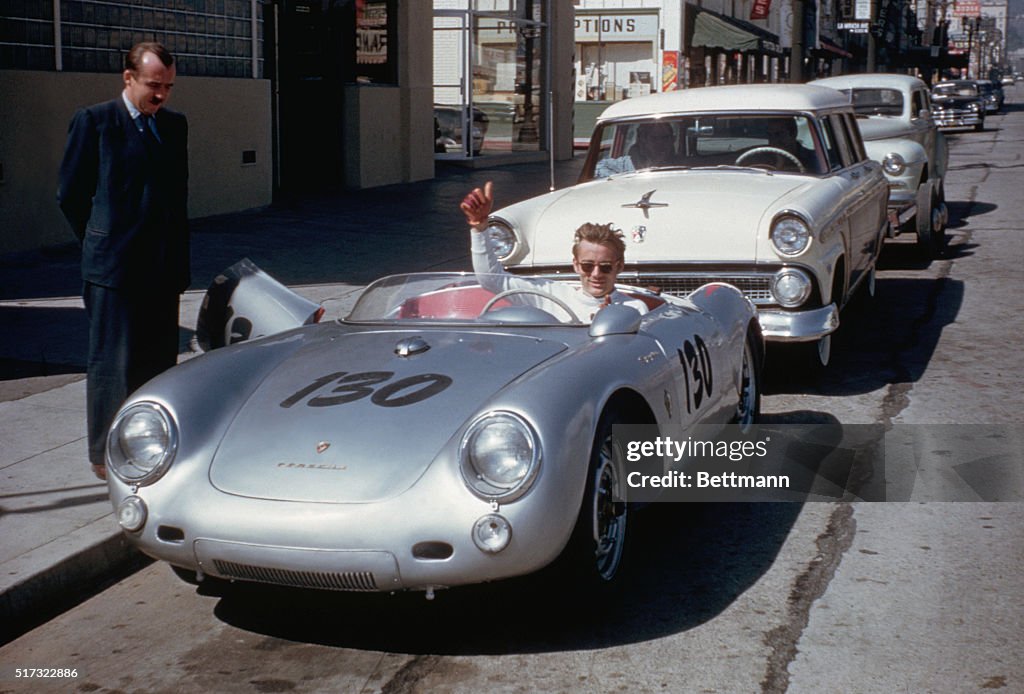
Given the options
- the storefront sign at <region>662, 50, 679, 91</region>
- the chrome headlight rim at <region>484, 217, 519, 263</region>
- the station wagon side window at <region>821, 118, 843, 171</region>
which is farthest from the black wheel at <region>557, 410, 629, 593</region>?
the storefront sign at <region>662, 50, 679, 91</region>

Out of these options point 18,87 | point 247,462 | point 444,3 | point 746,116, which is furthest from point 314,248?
point 444,3

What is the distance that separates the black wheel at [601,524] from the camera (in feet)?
13.4

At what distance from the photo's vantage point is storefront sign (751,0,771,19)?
4088 cm

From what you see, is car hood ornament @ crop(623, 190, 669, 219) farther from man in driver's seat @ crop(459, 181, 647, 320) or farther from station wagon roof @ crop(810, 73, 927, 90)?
station wagon roof @ crop(810, 73, 927, 90)

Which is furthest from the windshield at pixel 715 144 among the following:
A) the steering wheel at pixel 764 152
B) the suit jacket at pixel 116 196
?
the suit jacket at pixel 116 196

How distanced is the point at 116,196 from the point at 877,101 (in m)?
12.2

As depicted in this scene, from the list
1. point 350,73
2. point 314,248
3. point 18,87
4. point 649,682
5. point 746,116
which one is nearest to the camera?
point 649,682

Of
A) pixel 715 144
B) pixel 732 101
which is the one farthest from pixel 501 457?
pixel 732 101

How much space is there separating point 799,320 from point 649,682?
367cm

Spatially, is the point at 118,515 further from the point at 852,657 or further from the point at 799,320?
the point at 799,320

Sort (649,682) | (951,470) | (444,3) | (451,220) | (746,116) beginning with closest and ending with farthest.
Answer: (649,682)
(951,470)
(746,116)
(451,220)
(444,3)

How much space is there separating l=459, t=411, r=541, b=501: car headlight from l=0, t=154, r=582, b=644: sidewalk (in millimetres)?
1683

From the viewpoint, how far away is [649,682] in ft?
12.4

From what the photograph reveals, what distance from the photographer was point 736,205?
7.41 metres
